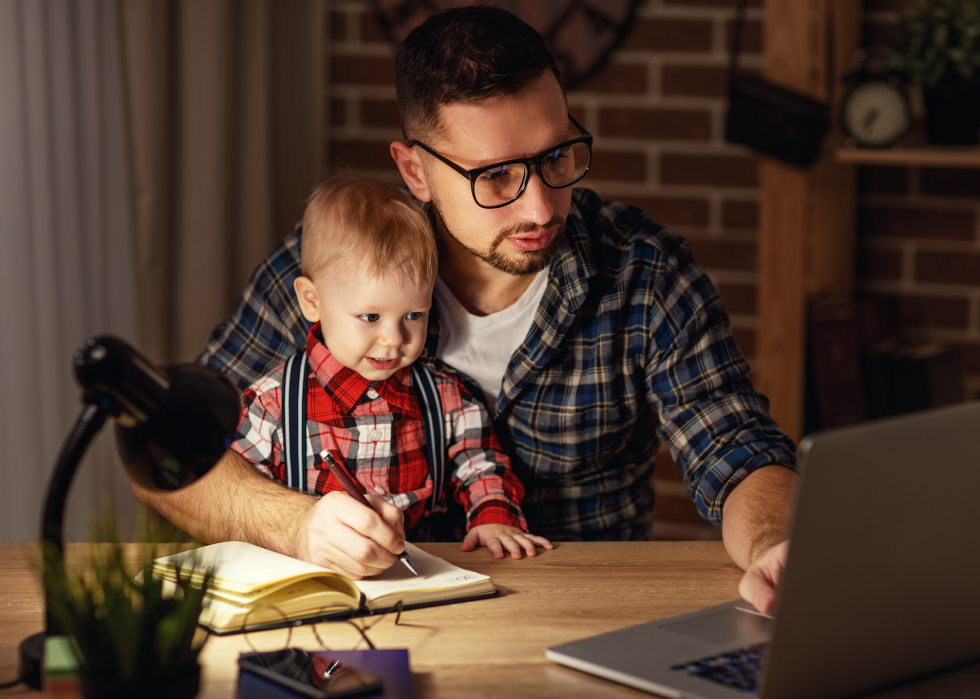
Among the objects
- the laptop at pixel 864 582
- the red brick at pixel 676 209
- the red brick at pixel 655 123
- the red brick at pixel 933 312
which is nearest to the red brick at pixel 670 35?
the red brick at pixel 655 123

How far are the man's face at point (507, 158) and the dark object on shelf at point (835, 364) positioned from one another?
997mm

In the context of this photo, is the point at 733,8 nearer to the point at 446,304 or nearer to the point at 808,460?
the point at 446,304

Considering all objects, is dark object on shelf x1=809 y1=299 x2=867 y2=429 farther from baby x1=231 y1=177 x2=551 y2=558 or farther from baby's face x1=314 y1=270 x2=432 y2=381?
baby's face x1=314 y1=270 x2=432 y2=381

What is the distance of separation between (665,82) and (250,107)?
3.38ft

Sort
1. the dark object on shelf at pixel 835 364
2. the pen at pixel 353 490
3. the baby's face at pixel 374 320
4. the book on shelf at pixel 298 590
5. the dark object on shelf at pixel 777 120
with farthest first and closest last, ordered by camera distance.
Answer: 1. the dark object on shelf at pixel 835 364
2. the dark object on shelf at pixel 777 120
3. the baby's face at pixel 374 320
4. the pen at pixel 353 490
5. the book on shelf at pixel 298 590

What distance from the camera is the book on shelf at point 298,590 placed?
0.92 meters

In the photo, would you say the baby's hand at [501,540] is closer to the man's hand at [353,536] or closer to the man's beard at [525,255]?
the man's hand at [353,536]

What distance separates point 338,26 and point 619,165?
2.69ft

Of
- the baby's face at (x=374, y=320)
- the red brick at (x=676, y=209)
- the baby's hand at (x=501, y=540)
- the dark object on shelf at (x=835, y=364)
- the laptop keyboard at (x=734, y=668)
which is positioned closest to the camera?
the laptop keyboard at (x=734, y=668)

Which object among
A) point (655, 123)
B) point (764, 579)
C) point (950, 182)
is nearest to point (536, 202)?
point (764, 579)

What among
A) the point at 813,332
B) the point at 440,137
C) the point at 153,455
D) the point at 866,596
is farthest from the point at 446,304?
the point at 813,332

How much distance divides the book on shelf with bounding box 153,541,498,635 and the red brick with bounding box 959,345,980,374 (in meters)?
1.88

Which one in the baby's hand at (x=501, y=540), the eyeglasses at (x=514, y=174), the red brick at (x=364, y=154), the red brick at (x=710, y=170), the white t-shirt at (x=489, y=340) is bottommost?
the baby's hand at (x=501, y=540)

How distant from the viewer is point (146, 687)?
2.30ft
